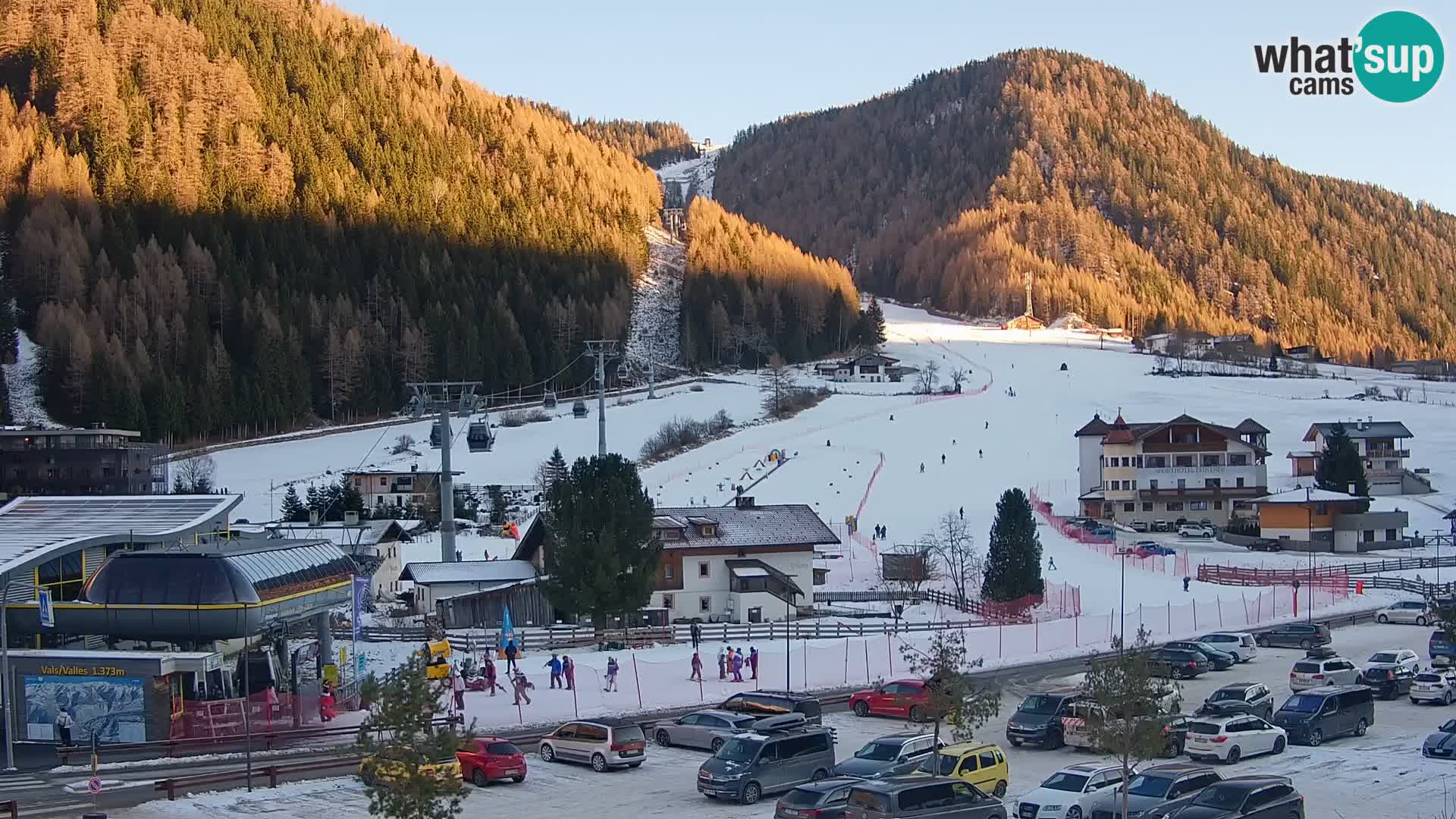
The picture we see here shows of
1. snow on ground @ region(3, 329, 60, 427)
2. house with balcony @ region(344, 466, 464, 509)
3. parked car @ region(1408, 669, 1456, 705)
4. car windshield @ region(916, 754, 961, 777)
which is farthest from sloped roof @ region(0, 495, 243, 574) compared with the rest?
snow on ground @ region(3, 329, 60, 427)

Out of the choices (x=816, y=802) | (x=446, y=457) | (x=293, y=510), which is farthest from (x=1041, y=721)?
(x=293, y=510)

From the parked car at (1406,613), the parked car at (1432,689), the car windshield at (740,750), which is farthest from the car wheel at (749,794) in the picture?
the parked car at (1406,613)

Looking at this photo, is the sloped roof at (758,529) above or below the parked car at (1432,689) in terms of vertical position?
above

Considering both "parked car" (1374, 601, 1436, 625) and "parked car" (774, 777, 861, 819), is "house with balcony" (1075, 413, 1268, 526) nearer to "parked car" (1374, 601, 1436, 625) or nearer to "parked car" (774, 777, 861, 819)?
"parked car" (1374, 601, 1436, 625)

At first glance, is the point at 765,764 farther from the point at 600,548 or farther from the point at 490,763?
the point at 600,548

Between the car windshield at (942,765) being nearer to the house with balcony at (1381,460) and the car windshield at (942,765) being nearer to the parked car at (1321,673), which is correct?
the parked car at (1321,673)

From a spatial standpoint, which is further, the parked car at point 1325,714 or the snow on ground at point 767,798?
the parked car at point 1325,714
